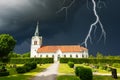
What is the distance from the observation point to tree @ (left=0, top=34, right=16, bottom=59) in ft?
147

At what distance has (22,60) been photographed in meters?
67.8

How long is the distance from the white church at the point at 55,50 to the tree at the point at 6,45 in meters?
41.7

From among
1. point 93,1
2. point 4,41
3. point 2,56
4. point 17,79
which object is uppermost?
point 93,1

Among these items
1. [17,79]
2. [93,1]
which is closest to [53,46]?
[93,1]

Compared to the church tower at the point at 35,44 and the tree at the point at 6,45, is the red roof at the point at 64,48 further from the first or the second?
the tree at the point at 6,45

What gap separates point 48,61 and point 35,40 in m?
30.1

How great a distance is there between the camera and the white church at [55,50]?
3415 inches

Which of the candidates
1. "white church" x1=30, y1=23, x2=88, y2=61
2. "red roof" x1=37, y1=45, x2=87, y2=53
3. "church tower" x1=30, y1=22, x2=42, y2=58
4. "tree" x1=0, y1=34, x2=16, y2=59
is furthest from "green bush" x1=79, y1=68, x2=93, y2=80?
"church tower" x1=30, y1=22, x2=42, y2=58

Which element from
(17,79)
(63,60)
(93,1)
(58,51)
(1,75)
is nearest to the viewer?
(17,79)

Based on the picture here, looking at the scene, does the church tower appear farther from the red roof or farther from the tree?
the tree

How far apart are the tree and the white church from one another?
4168cm

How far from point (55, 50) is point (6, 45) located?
4512cm

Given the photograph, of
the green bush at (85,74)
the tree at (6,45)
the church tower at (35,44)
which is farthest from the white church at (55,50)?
the green bush at (85,74)

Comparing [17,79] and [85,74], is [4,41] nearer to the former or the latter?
[17,79]
